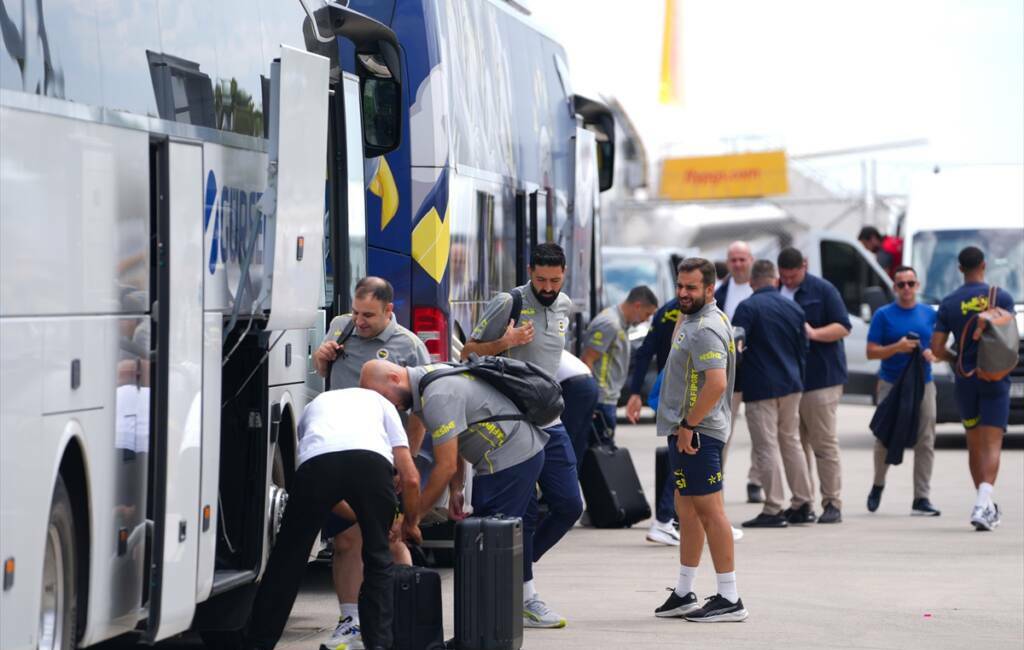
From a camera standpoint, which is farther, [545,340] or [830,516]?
[830,516]

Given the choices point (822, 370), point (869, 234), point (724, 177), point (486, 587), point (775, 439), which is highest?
point (724, 177)

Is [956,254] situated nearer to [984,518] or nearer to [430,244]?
[984,518]

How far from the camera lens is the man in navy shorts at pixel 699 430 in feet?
31.1

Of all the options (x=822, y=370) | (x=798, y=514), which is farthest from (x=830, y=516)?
(x=822, y=370)

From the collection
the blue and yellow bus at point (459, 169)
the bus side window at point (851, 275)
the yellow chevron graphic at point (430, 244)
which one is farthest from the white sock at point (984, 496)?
the bus side window at point (851, 275)

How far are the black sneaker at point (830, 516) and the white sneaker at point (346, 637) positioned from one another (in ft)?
20.5

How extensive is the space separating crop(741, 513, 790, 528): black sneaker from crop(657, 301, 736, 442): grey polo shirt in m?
4.14

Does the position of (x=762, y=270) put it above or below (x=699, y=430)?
above

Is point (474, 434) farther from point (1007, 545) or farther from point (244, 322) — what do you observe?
point (1007, 545)

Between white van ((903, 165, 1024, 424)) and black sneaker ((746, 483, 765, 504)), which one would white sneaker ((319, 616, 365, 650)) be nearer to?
black sneaker ((746, 483, 765, 504))

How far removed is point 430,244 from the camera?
1037 centimetres

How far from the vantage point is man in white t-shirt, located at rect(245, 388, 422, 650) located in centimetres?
774

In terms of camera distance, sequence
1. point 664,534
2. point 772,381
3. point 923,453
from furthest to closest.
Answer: point 923,453 < point 772,381 < point 664,534

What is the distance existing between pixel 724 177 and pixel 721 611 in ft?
174
